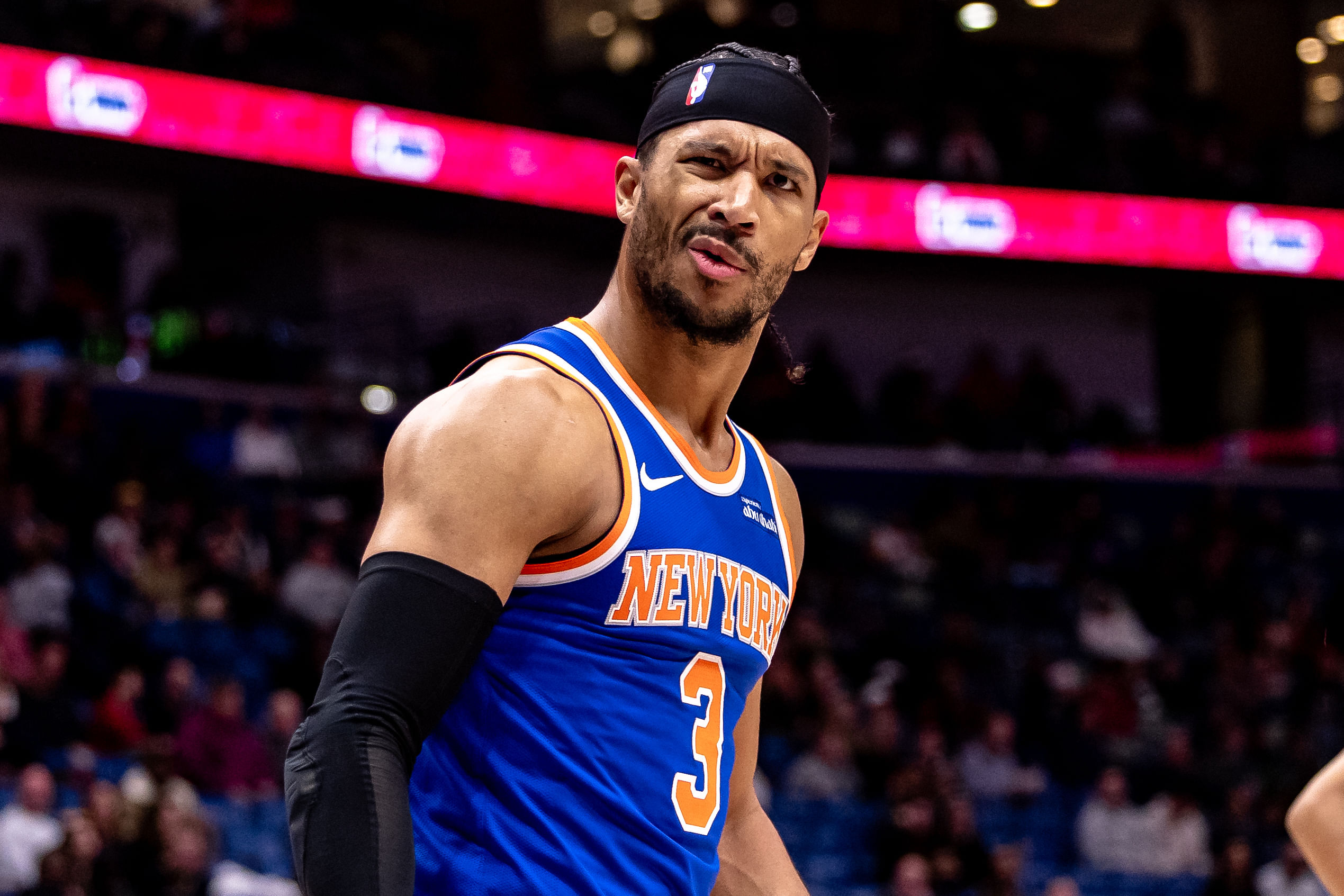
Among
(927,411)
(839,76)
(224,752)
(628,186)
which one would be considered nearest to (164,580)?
(224,752)

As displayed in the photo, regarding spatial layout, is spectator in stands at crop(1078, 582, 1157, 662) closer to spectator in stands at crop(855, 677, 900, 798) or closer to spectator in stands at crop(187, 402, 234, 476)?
spectator in stands at crop(855, 677, 900, 798)

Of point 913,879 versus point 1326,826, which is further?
point 913,879

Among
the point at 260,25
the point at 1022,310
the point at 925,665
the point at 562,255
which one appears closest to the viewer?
the point at 925,665

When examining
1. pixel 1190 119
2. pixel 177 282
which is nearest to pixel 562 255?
pixel 177 282

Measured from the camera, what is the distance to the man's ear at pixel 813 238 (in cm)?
259

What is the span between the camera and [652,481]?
2.30 m

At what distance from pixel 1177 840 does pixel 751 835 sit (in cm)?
1070

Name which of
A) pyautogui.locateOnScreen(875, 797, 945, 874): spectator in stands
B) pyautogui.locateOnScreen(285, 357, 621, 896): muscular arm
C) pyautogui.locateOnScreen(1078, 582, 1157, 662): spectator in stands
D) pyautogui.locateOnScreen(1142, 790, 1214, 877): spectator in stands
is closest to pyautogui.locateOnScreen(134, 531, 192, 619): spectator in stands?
pyautogui.locateOnScreen(875, 797, 945, 874): spectator in stands

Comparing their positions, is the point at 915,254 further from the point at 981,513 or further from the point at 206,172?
the point at 206,172

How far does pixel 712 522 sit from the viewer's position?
7.89 ft

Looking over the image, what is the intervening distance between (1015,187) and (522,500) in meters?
17.7

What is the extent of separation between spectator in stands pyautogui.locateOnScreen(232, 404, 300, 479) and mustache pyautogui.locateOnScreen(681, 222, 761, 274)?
40.1ft

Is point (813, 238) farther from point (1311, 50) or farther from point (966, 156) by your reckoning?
point (1311, 50)

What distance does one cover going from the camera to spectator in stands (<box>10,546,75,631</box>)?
34.1ft
